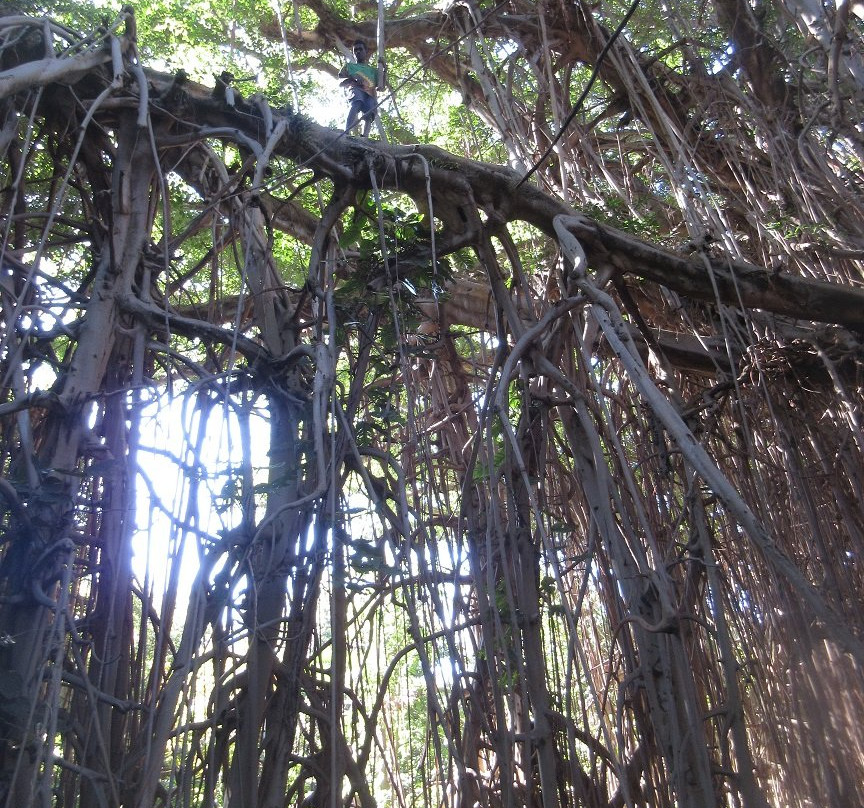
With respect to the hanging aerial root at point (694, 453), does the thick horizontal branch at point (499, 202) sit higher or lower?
higher

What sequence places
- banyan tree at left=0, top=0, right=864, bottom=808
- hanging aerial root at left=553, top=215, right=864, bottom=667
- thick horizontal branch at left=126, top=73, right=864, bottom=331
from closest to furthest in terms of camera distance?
hanging aerial root at left=553, top=215, right=864, bottom=667, banyan tree at left=0, top=0, right=864, bottom=808, thick horizontal branch at left=126, top=73, right=864, bottom=331

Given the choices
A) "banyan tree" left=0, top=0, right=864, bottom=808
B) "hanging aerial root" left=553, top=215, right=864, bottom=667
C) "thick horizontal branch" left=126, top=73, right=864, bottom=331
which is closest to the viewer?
"hanging aerial root" left=553, top=215, right=864, bottom=667

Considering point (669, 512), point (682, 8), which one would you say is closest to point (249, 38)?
point (682, 8)

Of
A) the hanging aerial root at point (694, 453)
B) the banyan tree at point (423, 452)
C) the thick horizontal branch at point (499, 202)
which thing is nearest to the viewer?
the hanging aerial root at point (694, 453)

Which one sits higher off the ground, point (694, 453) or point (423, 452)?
point (423, 452)

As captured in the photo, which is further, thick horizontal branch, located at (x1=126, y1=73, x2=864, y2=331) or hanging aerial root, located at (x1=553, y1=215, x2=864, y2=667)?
thick horizontal branch, located at (x1=126, y1=73, x2=864, y2=331)

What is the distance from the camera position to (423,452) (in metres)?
1.42

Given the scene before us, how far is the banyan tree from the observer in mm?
1156

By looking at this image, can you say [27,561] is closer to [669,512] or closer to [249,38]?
[669,512]

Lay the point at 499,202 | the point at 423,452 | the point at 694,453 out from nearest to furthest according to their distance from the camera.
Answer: the point at 694,453
the point at 423,452
the point at 499,202


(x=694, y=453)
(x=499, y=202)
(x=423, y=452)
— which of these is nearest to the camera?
(x=694, y=453)

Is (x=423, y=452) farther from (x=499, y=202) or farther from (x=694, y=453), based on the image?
(x=499, y=202)

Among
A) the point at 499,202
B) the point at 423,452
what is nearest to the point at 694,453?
the point at 423,452

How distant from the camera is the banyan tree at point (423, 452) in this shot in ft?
3.79
